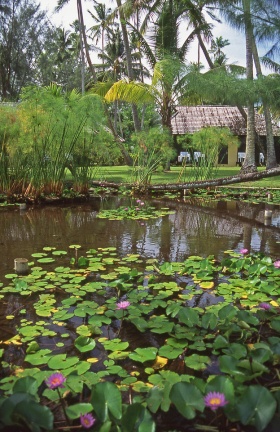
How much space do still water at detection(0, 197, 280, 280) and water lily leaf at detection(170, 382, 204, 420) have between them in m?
2.35

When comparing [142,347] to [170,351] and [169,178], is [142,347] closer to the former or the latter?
[170,351]

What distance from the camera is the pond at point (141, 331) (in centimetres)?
149

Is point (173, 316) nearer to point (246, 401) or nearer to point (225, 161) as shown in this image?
point (246, 401)

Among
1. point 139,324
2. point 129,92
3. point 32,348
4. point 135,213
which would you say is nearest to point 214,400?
point 139,324

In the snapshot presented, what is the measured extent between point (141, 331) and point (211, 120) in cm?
2148

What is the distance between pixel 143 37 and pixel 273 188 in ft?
28.0

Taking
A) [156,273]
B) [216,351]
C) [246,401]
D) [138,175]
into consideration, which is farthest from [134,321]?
[138,175]

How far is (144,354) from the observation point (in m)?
2.05

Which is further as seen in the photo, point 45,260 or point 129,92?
point 129,92

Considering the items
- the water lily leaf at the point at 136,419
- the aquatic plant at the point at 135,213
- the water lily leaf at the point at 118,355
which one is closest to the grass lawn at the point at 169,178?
the aquatic plant at the point at 135,213

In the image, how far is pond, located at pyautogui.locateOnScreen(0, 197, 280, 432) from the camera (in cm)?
149

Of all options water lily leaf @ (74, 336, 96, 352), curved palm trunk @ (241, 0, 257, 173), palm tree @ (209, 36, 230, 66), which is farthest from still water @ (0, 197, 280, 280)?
palm tree @ (209, 36, 230, 66)

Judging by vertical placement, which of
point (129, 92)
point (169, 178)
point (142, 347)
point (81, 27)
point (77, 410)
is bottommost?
point (142, 347)

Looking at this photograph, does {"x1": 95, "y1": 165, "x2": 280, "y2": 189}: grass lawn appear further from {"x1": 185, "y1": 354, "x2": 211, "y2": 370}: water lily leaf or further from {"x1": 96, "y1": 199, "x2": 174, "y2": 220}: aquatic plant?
{"x1": 185, "y1": 354, "x2": 211, "y2": 370}: water lily leaf
